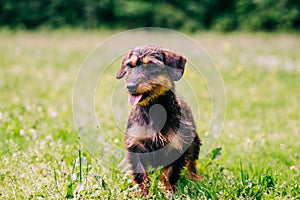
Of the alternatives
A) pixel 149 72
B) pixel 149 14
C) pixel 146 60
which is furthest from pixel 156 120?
pixel 149 14

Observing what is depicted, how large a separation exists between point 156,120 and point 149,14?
17.1 meters

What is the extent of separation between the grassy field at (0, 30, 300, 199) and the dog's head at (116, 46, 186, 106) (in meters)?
0.80

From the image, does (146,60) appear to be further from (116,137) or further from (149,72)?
(116,137)

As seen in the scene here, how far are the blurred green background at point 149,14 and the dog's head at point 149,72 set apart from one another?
16.5 metres

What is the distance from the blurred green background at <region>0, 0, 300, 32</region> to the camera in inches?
811

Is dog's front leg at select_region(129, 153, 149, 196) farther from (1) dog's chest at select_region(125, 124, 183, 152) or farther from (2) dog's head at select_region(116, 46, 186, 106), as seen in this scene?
(2) dog's head at select_region(116, 46, 186, 106)

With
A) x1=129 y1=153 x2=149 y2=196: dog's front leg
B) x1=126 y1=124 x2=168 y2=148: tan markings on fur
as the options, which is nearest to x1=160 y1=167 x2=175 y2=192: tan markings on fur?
x1=129 y1=153 x2=149 y2=196: dog's front leg

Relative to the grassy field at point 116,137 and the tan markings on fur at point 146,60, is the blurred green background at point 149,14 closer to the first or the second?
the grassy field at point 116,137

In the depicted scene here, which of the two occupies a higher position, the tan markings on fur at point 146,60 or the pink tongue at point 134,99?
the tan markings on fur at point 146,60

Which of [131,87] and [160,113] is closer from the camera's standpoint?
[131,87]

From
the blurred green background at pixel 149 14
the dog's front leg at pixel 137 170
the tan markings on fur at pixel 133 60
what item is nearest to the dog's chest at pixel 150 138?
the dog's front leg at pixel 137 170

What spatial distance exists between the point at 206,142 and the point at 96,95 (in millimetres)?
3572

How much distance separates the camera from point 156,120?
4297mm

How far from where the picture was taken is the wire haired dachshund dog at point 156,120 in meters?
4.18
